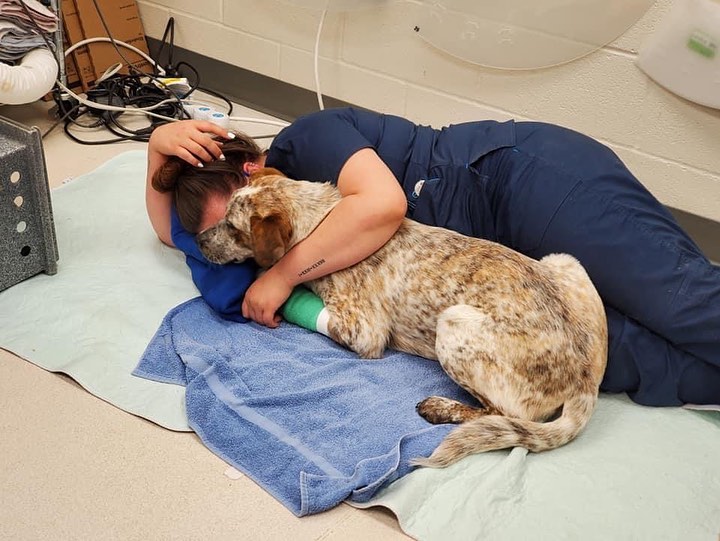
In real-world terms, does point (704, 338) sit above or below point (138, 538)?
above

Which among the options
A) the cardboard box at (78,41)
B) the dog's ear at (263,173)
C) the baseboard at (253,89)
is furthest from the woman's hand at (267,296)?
the cardboard box at (78,41)

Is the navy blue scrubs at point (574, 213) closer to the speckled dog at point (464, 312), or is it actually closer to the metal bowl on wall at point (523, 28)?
the speckled dog at point (464, 312)

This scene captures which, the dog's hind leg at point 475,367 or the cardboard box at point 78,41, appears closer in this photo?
the dog's hind leg at point 475,367

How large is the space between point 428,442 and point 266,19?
6.85 ft

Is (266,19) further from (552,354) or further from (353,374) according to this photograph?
(552,354)

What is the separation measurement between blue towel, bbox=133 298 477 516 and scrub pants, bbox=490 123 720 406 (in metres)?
0.42

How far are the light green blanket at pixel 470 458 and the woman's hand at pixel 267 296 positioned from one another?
0.23 m

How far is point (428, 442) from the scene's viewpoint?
1466mm

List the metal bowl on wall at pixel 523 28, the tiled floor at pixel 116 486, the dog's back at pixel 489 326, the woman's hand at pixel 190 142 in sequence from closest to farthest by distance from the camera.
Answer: the tiled floor at pixel 116 486, the dog's back at pixel 489 326, the woman's hand at pixel 190 142, the metal bowl on wall at pixel 523 28

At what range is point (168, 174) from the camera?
1.85 metres

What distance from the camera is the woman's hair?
181 centimetres

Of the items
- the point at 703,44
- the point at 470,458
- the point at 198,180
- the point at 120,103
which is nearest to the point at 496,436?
the point at 470,458

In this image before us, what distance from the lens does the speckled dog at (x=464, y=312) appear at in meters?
1.47

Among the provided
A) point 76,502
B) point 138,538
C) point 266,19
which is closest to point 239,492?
point 138,538
